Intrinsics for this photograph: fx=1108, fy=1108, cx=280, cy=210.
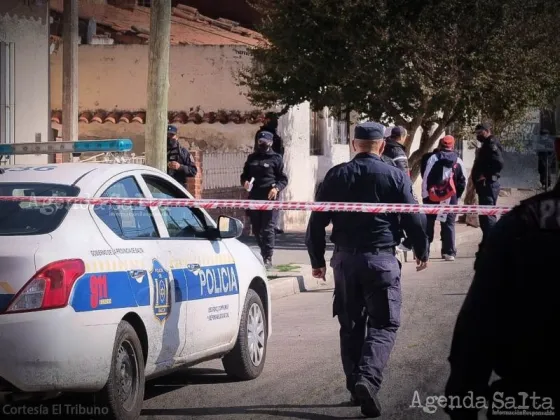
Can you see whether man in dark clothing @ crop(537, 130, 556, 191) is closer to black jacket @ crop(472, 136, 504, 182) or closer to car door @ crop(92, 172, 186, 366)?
black jacket @ crop(472, 136, 504, 182)

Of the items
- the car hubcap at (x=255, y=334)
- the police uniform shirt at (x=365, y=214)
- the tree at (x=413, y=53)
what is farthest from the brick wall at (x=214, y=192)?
Result: the police uniform shirt at (x=365, y=214)

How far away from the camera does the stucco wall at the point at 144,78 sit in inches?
917

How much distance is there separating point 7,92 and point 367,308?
33.9ft

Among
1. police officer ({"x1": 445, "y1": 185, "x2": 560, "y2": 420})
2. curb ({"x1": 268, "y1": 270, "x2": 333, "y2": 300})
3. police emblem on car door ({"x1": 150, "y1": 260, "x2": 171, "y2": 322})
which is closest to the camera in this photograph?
police officer ({"x1": 445, "y1": 185, "x2": 560, "y2": 420})

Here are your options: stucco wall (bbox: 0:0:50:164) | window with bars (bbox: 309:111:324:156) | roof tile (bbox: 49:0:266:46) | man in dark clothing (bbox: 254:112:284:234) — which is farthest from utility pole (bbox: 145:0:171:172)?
window with bars (bbox: 309:111:324:156)

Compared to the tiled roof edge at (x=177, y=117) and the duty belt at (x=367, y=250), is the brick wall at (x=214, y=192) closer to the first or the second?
the tiled roof edge at (x=177, y=117)

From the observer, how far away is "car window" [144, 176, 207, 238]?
24.3ft

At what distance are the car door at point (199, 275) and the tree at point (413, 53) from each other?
11180mm

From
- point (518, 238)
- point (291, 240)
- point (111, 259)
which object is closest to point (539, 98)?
point (291, 240)

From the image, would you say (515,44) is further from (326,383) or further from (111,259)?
(111,259)

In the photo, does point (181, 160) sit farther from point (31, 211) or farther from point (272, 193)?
point (31, 211)

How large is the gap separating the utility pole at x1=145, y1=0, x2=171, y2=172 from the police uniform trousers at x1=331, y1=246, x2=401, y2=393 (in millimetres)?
5763

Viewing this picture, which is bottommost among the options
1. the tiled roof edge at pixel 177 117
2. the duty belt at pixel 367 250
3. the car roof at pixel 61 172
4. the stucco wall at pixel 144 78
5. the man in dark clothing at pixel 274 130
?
the duty belt at pixel 367 250

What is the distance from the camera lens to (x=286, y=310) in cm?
1234
